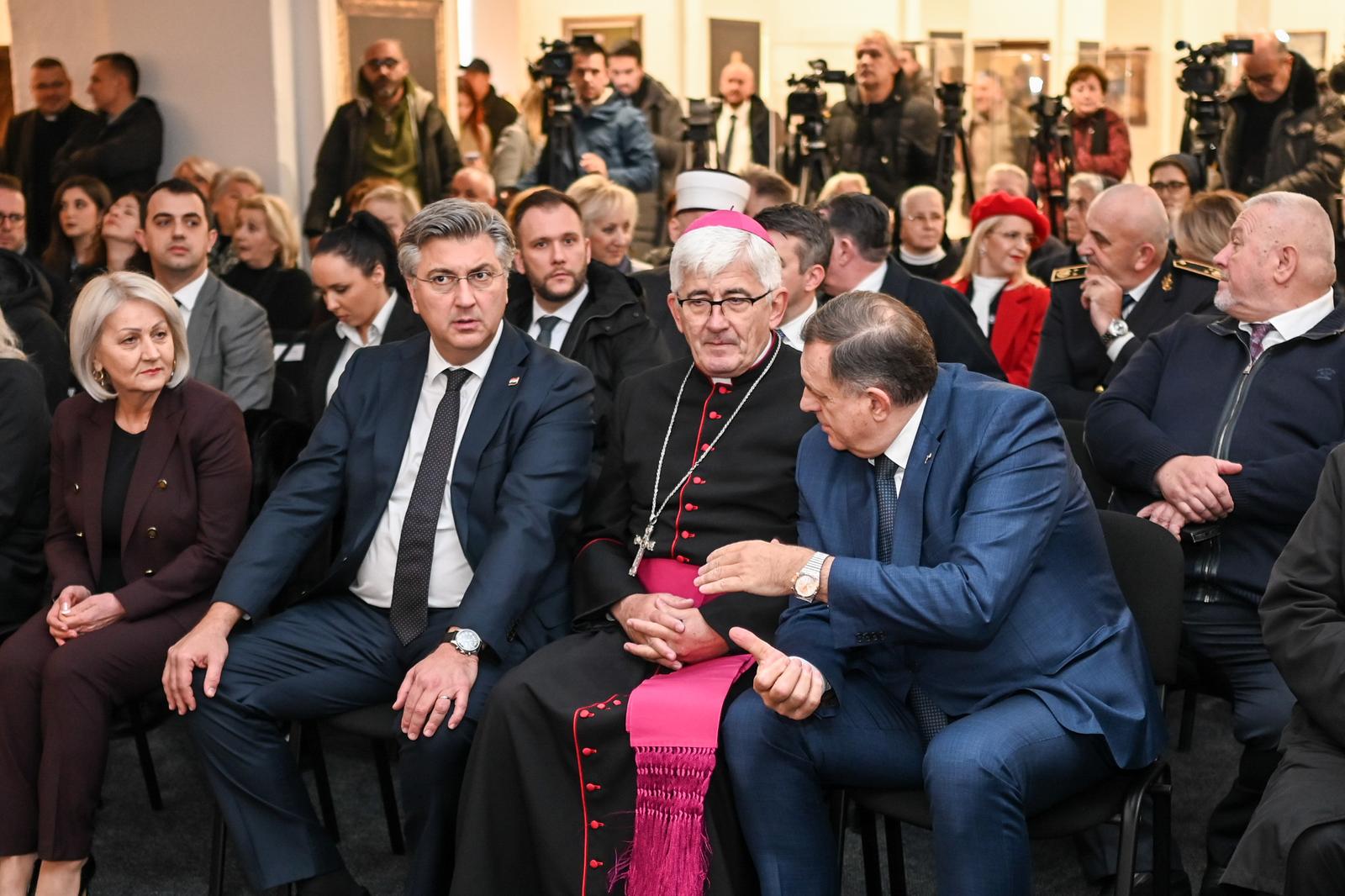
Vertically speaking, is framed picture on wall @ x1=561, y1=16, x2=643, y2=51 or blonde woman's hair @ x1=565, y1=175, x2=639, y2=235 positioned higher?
framed picture on wall @ x1=561, y1=16, x2=643, y2=51

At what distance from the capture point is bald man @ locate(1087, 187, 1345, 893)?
9.70 feet

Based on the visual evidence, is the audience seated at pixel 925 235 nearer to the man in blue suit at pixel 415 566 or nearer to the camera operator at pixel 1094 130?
the camera operator at pixel 1094 130

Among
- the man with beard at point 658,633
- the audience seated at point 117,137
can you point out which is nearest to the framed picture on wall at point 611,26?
the audience seated at point 117,137

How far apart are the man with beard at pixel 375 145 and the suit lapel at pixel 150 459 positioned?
3.91 m

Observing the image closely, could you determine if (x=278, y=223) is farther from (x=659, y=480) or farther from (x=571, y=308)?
(x=659, y=480)

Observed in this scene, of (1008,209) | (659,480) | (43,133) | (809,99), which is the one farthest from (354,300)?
(43,133)

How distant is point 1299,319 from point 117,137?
6026mm

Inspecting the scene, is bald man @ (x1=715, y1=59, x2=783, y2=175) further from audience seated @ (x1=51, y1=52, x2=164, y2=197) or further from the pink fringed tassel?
the pink fringed tassel

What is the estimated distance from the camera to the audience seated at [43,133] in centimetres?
759

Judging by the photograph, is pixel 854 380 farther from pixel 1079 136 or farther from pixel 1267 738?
pixel 1079 136

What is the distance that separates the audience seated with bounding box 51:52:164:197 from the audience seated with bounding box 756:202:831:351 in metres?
4.60

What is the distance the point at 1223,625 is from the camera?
2959mm

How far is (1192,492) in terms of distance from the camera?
9.84 feet

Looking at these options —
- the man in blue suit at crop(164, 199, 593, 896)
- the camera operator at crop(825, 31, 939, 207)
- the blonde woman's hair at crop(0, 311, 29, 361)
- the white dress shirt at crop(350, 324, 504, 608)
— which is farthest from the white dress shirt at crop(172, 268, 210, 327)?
the camera operator at crop(825, 31, 939, 207)
